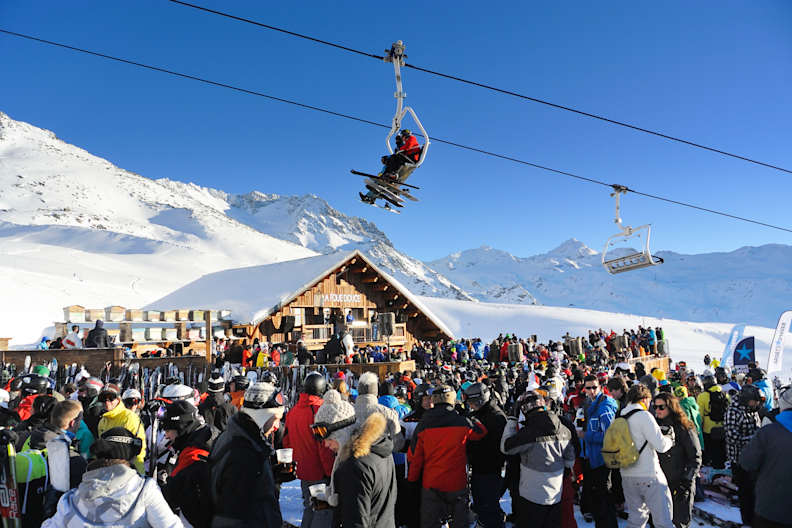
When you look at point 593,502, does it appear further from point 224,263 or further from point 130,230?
point 130,230

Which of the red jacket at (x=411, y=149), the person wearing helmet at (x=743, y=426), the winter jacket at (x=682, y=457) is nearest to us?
the winter jacket at (x=682, y=457)

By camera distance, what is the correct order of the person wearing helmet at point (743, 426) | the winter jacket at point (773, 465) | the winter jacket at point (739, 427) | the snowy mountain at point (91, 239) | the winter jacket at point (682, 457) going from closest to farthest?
1. the winter jacket at point (773, 465)
2. the winter jacket at point (682, 457)
3. the person wearing helmet at point (743, 426)
4. the winter jacket at point (739, 427)
5. the snowy mountain at point (91, 239)

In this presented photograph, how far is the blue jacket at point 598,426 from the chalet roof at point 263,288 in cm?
1347

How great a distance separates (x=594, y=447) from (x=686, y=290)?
21908 centimetres

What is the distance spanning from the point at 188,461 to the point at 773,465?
14.2ft

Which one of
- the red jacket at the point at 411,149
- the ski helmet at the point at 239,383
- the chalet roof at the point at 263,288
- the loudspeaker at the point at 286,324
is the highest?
the red jacket at the point at 411,149

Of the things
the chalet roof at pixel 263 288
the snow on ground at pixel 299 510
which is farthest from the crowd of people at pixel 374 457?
the chalet roof at pixel 263 288

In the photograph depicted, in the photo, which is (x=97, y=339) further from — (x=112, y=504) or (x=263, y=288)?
(x=112, y=504)

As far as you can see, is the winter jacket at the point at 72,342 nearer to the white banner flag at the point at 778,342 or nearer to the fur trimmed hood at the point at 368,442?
the fur trimmed hood at the point at 368,442

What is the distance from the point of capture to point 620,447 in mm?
4621

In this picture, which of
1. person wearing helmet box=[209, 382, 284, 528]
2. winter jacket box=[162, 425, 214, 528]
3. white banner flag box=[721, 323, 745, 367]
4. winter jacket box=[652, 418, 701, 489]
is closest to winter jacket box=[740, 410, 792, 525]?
winter jacket box=[652, 418, 701, 489]

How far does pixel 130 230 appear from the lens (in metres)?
93.7

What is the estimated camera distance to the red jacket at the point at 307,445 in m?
4.66

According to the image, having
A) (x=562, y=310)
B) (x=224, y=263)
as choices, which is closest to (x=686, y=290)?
(x=562, y=310)
